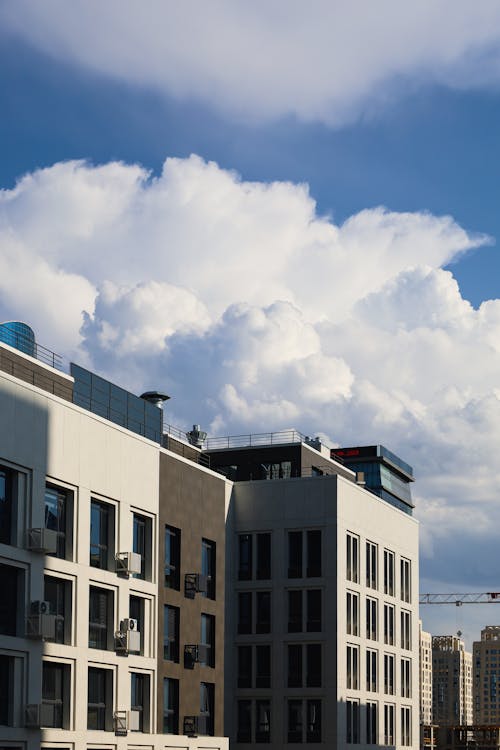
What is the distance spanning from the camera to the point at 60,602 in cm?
5338

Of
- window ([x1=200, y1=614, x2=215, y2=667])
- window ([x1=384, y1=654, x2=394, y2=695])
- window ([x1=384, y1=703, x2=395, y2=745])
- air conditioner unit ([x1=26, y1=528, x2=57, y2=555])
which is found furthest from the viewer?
window ([x1=384, y1=654, x2=394, y2=695])

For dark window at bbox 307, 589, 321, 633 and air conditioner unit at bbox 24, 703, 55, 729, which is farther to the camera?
dark window at bbox 307, 589, 321, 633

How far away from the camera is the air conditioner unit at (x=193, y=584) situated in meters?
64.9

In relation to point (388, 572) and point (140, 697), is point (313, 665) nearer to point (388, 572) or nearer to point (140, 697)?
point (388, 572)

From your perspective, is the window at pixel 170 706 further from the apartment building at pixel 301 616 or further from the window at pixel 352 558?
the window at pixel 352 558

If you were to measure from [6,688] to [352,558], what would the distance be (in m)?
35.3

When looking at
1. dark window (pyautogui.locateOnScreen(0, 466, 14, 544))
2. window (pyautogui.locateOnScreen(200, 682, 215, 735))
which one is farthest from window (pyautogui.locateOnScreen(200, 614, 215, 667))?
dark window (pyautogui.locateOnScreen(0, 466, 14, 544))

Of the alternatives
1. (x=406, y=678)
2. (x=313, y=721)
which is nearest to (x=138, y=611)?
(x=313, y=721)

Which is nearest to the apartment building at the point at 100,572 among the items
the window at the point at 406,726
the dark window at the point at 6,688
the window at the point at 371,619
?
the dark window at the point at 6,688

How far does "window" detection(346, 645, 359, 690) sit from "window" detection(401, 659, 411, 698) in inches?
419

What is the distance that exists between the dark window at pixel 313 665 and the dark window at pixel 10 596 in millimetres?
31417

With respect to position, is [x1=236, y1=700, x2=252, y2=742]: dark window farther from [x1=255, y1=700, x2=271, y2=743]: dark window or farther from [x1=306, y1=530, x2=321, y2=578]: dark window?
[x1=306, y1=530, x2=321, y2=578]: dark window

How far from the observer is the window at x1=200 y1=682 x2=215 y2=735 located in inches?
2638

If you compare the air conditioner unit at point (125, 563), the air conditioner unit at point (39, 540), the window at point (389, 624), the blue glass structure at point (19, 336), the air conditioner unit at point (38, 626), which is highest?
the blue glass structure at point (19, 336)
